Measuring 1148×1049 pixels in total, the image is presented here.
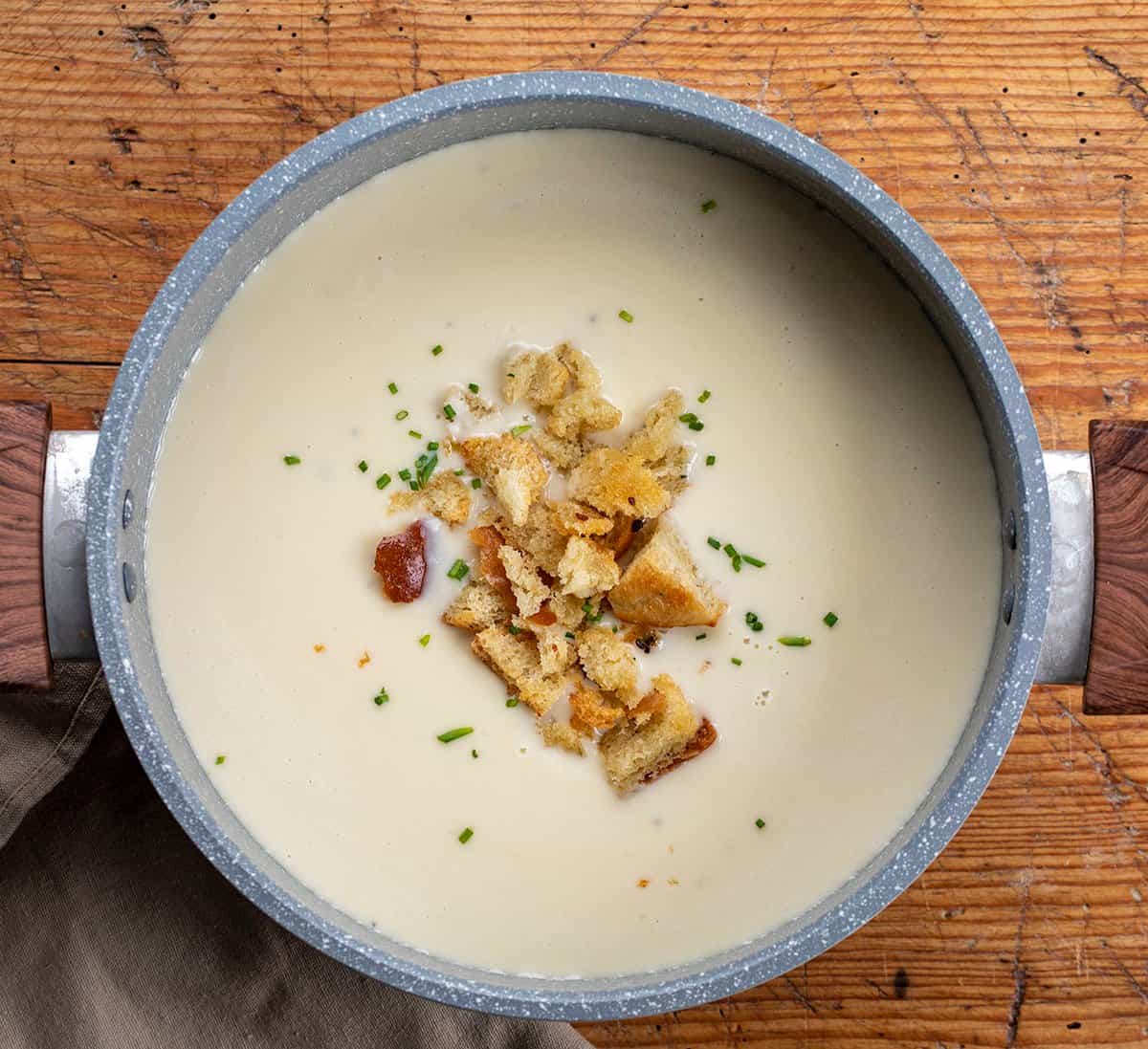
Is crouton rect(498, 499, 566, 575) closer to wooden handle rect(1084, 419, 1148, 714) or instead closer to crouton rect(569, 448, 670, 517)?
crouton rect(569, 448, 670, 517)

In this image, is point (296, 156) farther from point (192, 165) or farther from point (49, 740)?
point (49, 740)

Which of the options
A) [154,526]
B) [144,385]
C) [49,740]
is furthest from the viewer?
[49,740]

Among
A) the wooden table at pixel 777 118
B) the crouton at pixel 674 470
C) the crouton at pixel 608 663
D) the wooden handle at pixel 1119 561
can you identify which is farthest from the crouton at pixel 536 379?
the wooden handle at pixel 1119 561

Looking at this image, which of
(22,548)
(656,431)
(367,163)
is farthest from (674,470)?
(22,548)

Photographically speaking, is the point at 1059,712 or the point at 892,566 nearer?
the point at 892,566

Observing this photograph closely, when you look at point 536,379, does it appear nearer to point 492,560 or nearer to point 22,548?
point 492,560

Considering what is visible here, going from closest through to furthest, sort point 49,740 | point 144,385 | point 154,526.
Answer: point 144,385
point 154,526
point 49,740

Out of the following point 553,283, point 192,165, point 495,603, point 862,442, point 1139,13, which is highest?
point 1139,13

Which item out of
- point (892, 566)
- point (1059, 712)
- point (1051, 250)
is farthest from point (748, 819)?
point (1051, 250)
